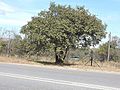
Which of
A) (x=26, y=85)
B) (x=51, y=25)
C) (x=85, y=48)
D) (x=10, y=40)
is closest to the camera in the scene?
(x=26, y=85)

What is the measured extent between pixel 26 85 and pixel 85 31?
1666 cm

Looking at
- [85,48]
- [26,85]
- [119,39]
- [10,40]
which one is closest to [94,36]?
[85,48]

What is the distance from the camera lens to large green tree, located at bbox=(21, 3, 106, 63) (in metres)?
27.5

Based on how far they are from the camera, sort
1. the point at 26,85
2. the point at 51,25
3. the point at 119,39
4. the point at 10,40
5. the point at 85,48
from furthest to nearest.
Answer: the point at 119,39 < the point at 10,40 < the point at 85,48 < the point at 51,25 < the point at 26,85

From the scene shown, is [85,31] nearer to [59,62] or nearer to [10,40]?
[59,62]

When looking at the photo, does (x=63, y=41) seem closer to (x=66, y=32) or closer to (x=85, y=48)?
(x=66, y=32)

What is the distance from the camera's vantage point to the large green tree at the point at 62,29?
27.5 meters

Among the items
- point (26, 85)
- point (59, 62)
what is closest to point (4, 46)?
point (59, 62)

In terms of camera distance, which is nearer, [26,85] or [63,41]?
[26,85]

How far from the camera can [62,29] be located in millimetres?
27391

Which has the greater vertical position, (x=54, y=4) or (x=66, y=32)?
(x=54, y=4)

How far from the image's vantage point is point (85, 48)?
2978cm

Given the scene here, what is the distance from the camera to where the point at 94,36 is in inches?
1147

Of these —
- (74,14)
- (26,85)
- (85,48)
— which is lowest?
(26,85)
